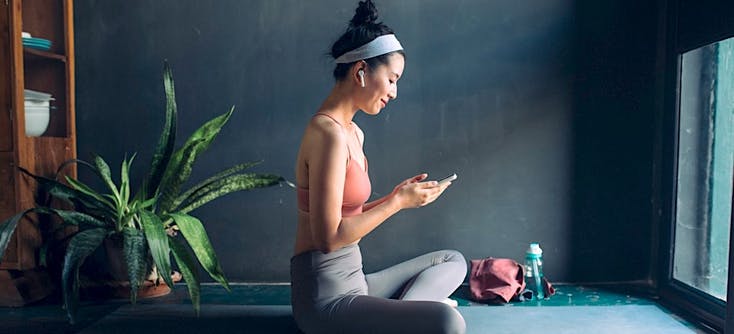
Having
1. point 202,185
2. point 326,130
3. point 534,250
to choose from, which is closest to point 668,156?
point 534,250

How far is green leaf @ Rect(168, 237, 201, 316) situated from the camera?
179 cm

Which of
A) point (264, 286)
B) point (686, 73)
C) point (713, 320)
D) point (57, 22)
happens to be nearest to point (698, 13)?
point (686, 73)

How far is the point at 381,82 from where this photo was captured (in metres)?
1.46

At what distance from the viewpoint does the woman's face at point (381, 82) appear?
146 cm

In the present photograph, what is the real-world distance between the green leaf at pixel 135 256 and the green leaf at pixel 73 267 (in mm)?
132

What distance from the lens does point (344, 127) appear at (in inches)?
57.6

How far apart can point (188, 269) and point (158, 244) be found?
5.8 inches

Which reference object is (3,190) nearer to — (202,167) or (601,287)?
(202,167)

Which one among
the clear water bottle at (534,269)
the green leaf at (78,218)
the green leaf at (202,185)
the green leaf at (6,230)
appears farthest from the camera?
the clear water bottle at (534,269)

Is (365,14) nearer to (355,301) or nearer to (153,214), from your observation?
(355,301)

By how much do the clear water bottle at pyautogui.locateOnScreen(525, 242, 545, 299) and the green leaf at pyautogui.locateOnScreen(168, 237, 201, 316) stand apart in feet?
4.66

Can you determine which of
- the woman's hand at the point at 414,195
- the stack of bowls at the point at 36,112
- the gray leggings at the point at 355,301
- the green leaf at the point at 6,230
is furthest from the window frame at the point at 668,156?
the stack of bowls at the point at 36,112

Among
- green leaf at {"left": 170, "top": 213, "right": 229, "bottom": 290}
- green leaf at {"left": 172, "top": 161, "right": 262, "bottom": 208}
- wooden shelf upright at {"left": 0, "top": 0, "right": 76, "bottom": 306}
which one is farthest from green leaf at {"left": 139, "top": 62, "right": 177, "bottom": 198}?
wooden shelf upright at {"left": 0, "top": 0, "right": 76, "bottom": 306}

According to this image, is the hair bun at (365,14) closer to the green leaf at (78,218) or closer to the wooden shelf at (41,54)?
the green leaf at (78,218)
